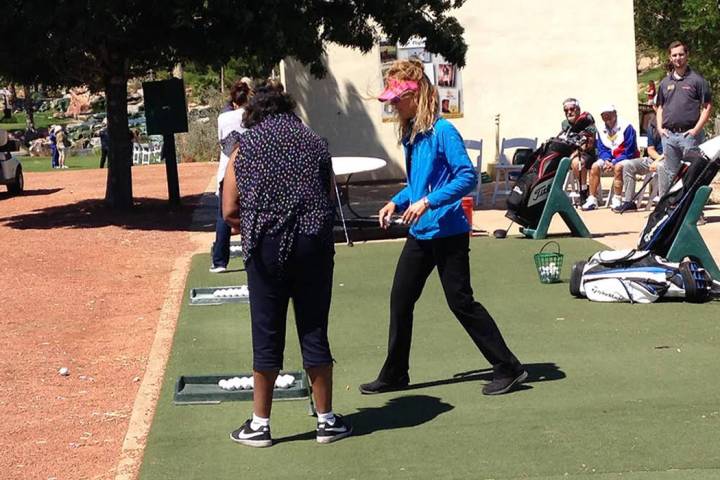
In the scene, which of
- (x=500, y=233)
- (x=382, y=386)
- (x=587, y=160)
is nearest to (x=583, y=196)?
(x=587, y=160)

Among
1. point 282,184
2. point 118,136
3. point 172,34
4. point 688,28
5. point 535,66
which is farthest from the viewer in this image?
point 535,66

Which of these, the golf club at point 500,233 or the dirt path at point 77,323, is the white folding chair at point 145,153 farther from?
the golf club at point 500,233

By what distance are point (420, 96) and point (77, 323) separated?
462cm

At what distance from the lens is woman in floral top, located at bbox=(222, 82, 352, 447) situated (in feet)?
18.5

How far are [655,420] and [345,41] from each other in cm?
1258

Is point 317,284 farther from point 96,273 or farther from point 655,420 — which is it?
point 96,273

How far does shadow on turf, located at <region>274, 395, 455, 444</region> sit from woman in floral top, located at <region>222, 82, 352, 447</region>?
11.1 inches

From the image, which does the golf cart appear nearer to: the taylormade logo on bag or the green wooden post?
the taylormade logo on bag

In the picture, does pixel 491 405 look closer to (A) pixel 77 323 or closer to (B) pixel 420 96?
(B) pixel 420 96

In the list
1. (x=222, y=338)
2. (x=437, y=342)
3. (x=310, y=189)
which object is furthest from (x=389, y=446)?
(x=222, y=338)

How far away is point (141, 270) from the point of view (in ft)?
42.5

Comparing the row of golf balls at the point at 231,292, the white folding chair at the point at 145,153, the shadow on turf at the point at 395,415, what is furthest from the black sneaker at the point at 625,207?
the white folding chair at the point at 145,153

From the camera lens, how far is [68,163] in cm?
4394

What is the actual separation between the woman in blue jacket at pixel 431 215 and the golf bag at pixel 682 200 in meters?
3.25
